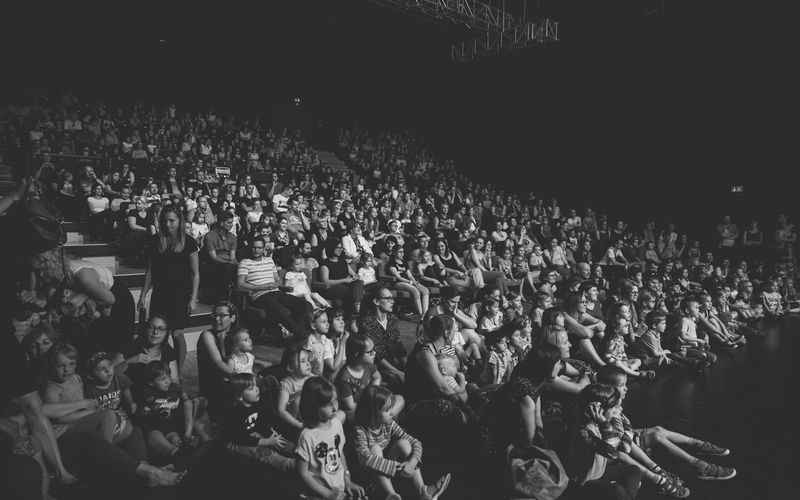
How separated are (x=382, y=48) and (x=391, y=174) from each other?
4038mm

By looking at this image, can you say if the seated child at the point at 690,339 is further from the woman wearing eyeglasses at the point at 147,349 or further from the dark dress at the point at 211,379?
the woman wearing eyeglasses at the point at 147,349

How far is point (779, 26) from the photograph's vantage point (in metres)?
11.0

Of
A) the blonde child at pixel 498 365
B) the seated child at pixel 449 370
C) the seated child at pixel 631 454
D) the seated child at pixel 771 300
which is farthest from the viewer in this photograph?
the seated child at pixel 771 300

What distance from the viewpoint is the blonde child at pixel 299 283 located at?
5057 millimetres

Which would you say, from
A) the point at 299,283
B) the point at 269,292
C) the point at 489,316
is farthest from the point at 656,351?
the point at 269,292

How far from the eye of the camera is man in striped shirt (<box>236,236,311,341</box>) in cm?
466

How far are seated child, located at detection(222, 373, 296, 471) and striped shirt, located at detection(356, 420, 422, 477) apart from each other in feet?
1.56

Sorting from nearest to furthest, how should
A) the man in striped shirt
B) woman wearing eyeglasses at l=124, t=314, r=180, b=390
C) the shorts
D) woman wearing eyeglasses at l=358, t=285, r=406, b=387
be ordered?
1. woman wearing eyeglasses at l=124, t=314, r=180, b=390
2. the shorts
3. woman wearing eyeglasses at l=358, t=285, r=406, b=387
4. the man in striped shirt

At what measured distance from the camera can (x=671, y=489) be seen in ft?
9.11

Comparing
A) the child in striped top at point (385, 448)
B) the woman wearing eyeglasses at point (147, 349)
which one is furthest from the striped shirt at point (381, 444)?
the woman wearing eyeglasses at point (147, 349)

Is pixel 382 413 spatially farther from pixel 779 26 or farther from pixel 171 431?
pixel 779 26

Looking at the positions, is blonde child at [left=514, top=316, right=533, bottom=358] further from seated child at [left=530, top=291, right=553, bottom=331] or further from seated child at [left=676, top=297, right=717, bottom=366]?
seated child at [left=676, top=297, right=717, bottom=366]

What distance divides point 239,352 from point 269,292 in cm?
148

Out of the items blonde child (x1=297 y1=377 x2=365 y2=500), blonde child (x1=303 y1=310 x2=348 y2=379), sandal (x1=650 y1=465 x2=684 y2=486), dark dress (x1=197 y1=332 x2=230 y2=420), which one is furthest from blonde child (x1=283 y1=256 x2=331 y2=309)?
sandal (x1=650 y1=465 x2=684 y2=486)
